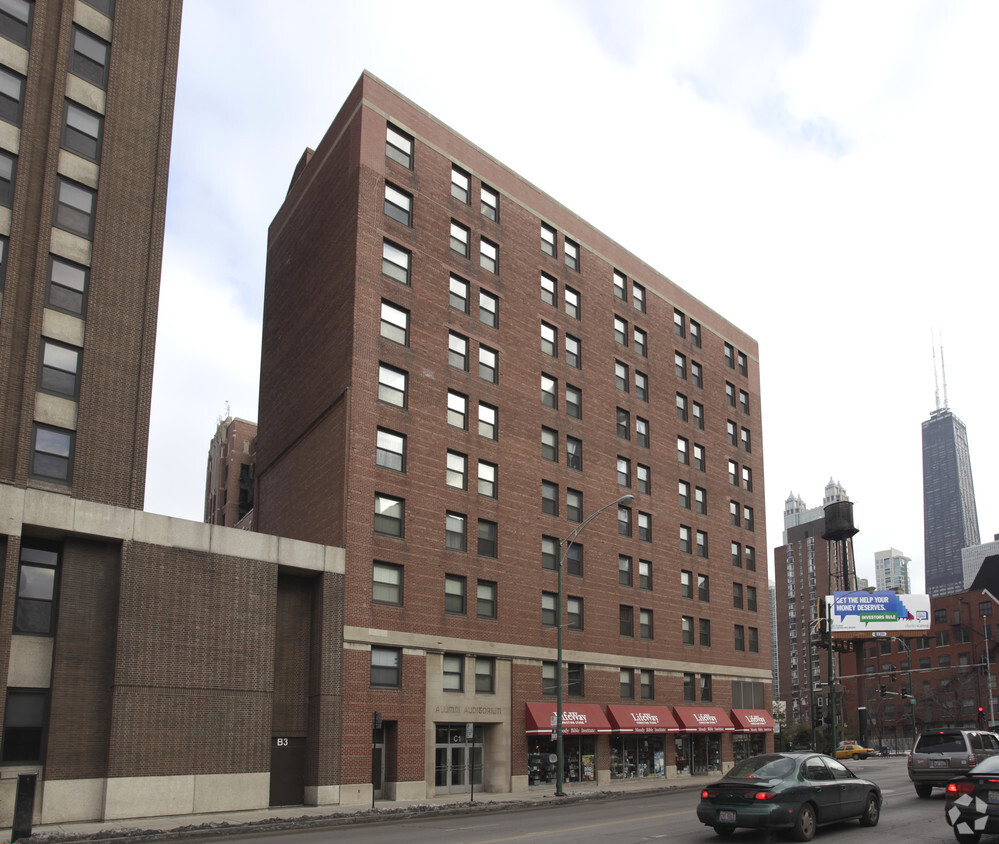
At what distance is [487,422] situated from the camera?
3991cm

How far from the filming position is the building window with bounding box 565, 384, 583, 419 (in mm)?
44969

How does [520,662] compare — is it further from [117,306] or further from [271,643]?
[117,306]

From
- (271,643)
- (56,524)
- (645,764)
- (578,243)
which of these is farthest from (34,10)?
(645,764)

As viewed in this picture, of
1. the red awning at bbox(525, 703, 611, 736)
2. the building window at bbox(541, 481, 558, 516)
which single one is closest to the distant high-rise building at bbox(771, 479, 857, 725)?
the red awning at bbox(525, 703, 611, 736)

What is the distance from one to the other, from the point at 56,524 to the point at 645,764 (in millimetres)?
30562

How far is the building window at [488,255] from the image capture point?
138 ft

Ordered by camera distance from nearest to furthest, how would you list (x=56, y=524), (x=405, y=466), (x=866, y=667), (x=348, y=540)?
(x=56, y=524), (x=348, y=540), (x=405, y=466), (x=866, y=667)

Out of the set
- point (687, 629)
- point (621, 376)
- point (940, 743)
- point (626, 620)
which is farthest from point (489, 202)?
point (940, 743)

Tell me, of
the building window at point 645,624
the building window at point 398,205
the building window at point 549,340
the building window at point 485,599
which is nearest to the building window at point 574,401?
the building window at point 549,340

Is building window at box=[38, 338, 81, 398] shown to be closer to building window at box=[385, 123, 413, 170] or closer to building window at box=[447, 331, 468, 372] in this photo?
building window at box=[447, 331, 468, 372]

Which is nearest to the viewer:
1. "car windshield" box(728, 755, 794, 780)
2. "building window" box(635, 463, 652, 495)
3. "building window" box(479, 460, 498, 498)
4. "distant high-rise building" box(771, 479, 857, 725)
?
"car windshield" box(728, 755, 794, 780)

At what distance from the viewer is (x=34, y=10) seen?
95.0 ft

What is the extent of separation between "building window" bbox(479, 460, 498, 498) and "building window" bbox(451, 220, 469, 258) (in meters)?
9.51

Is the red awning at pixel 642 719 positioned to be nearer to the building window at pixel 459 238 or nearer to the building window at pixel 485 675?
the building window at pixel 485 675
